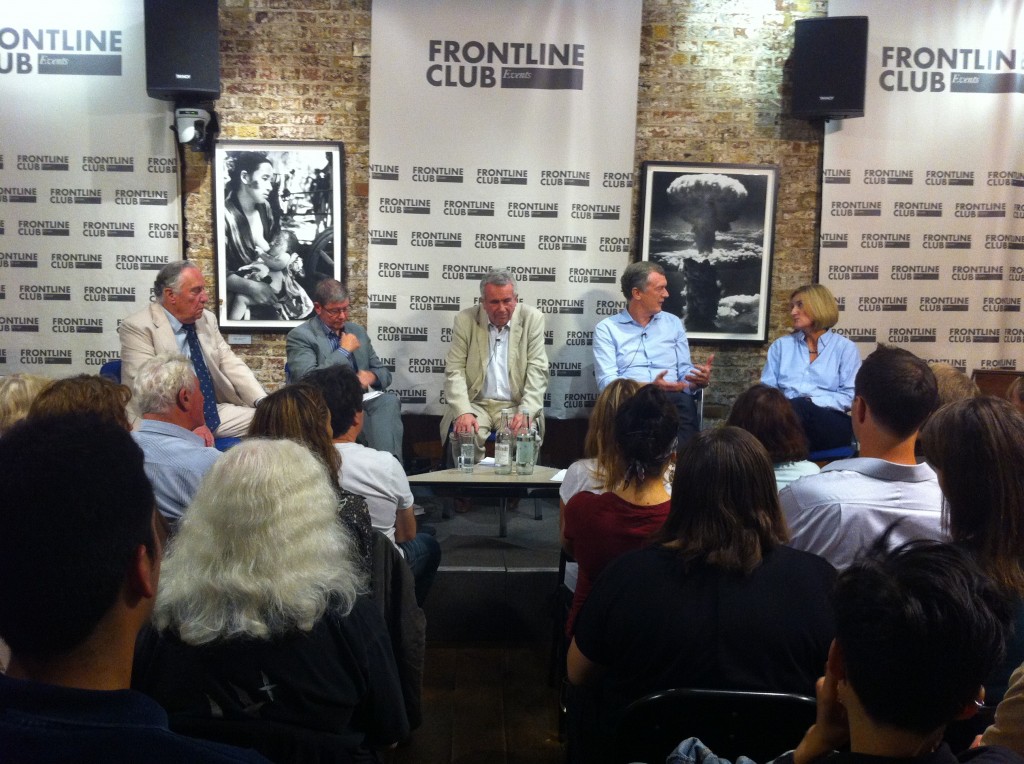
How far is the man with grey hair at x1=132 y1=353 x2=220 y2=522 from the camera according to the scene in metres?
2.47

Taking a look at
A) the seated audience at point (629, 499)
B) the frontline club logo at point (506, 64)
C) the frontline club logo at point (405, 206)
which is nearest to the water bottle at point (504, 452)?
the seated audience at point (629, 499)

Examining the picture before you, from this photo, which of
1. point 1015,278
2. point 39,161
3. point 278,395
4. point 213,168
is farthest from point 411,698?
point 1015,278

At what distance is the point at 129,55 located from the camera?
17.4ft

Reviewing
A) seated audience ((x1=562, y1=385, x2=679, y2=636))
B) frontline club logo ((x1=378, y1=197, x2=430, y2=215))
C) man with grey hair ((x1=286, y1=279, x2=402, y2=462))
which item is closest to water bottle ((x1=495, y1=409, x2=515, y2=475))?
man with grey hair ((x1=286, y1=279, x2=402, y2=462))

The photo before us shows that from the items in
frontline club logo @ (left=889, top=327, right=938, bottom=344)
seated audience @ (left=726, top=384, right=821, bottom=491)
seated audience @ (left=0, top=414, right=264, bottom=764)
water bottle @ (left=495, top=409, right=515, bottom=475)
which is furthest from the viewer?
frontline club logo @ (left=889, top=327, right=938, bottom=344)

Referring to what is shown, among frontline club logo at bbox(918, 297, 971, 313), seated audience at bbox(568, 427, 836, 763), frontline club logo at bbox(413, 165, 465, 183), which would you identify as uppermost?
frontline club logo at bbox(413, 165, 465, 183)

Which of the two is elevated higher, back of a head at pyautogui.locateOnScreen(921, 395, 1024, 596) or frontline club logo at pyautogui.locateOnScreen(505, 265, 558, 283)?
frontline club logo at pyautogui.locateOnScreen(505, 265, 558, 283)

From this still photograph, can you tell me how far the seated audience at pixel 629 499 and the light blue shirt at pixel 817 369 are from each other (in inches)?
124

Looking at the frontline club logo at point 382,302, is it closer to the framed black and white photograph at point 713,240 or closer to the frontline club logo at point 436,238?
the frontline club logo at point 436,238

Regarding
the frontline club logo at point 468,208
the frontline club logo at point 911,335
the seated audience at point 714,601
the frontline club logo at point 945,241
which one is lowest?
the seated audience at point 714,601

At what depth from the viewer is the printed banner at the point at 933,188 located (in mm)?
5488

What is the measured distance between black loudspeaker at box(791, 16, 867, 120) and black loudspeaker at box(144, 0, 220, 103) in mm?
3553

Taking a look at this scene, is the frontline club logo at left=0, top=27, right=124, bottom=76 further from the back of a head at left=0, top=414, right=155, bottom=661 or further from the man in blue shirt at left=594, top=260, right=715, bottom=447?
the back of a head at left=0, top=414, right=155, bottom=661

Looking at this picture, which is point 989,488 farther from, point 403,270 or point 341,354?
point 403,270
